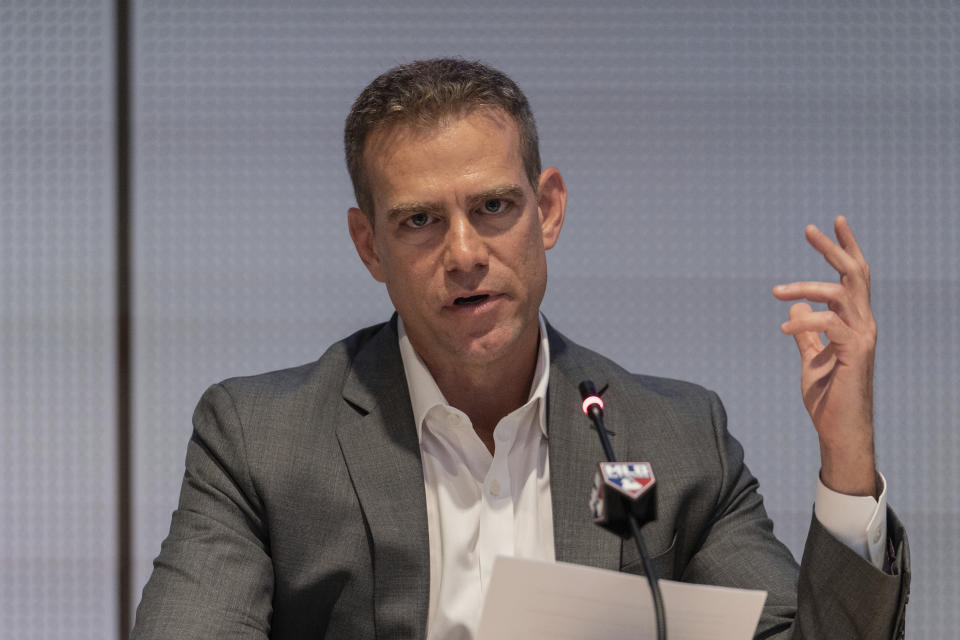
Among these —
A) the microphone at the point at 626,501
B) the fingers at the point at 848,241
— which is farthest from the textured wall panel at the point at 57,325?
the fingers at the point at 848,241

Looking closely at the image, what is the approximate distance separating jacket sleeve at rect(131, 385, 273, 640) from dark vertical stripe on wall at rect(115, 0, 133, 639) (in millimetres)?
1060

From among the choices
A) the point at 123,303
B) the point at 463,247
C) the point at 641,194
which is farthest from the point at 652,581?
the point at 123,303

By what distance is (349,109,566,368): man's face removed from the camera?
6.18 feet

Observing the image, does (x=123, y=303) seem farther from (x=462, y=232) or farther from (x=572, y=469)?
(x=572, y=469)

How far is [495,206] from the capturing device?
193cm

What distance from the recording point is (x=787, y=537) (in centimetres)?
302

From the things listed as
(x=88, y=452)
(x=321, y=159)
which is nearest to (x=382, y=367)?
(x=321, y=159)

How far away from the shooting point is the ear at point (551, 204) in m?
2.14

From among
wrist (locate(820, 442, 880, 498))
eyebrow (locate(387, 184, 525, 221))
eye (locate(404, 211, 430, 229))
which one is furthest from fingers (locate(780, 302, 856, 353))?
eye (locate(404, 211, 430, 229))

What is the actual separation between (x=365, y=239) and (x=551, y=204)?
0.39 meters

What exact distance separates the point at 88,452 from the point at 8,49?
1.18 m

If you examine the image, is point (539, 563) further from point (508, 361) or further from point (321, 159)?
point (321, 159)

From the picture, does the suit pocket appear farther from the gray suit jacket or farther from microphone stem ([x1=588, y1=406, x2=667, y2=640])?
microphone stem ([x1=588, y1=406, x2=667, y2=640])

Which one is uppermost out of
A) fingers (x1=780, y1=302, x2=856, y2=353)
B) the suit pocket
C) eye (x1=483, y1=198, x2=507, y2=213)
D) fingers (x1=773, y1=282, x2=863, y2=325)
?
eye (x1=483, y1=198, x2=507, y2=213)
